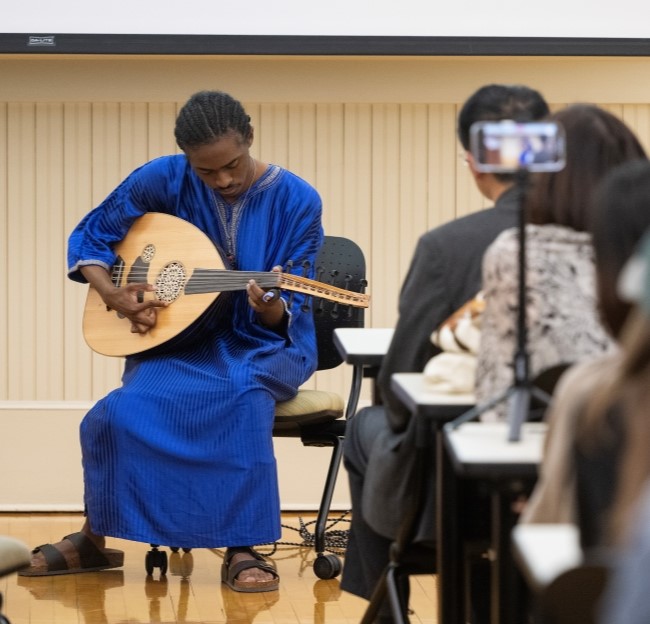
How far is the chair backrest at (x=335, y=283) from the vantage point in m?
3.78

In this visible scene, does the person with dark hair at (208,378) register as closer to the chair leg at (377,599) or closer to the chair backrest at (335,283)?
the chair backrest at (335,283)

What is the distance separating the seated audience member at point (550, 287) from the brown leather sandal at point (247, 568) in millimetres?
1575

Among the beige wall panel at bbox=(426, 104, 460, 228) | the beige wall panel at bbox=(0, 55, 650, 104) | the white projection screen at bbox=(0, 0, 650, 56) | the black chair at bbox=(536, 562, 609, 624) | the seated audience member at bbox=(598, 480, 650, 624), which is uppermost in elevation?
the white projection screen at bbox=(0, 0, 650, 56)

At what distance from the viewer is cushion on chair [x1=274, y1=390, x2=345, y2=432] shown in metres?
3.61

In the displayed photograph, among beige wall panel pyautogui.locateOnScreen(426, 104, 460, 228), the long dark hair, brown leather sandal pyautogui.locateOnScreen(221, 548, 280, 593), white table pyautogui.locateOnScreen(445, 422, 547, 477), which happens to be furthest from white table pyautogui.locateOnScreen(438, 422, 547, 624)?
beige wall panel pyautogui.locateOnScreen(426, 104, 460, 228)

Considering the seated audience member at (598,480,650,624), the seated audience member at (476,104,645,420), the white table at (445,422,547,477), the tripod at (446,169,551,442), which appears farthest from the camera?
the seated audience member at (476,104,645,420)

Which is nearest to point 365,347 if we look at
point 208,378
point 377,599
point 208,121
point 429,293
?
point 429,293

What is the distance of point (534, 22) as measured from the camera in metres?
4.18

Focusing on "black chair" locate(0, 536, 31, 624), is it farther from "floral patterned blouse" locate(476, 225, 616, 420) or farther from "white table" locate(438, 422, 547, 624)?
"floral patterned blouse" locate(476, 225, 616, 420)

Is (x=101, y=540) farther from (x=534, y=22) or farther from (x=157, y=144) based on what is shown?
(x=534, y=22)

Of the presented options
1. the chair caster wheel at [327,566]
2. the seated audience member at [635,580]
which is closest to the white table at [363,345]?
the chair caster wheel at [327,566]

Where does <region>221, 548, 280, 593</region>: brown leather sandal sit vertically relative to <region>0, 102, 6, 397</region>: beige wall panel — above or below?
below

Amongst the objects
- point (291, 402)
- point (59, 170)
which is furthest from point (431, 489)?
point (59, 170)

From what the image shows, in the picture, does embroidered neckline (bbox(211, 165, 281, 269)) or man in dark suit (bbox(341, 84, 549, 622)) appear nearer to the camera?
man in dark suit (bbox(341, 84, 549, 622))
